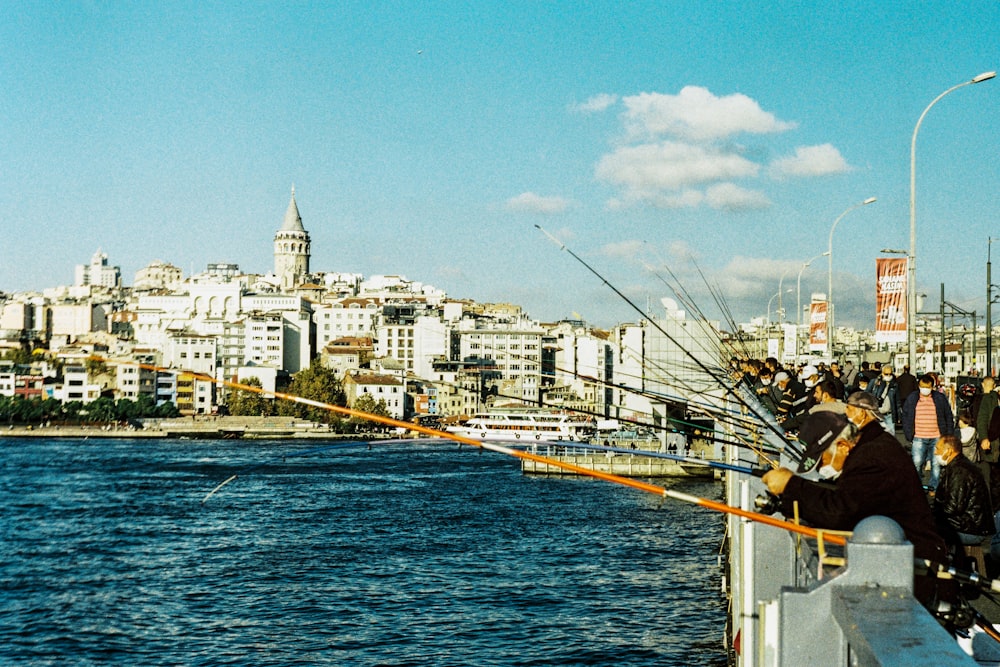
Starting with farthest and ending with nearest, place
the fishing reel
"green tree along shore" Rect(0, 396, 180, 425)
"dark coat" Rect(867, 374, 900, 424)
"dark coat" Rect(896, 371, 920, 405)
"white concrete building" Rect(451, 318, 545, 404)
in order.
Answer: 1. "white concrete building" Rect(451, 318, 545, 404)
2. "green tree along shore" Rect(0, 396, 180, 425)
3. "dark coat" Rect(896, 371, 920, 405)
4. "dark coat" Rect(867, 374, 900, 424)
5. the fishing reel

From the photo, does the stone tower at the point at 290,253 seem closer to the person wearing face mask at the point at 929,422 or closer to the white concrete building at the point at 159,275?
the white concrete building at the point at 159,275

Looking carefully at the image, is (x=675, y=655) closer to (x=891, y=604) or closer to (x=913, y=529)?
(x=913, y=529)

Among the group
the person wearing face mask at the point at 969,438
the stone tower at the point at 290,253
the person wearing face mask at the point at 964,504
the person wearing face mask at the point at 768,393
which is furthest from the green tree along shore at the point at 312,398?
the person wearing face mask at the point at 964,504

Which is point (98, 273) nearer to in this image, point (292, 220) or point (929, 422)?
point (292, 220)

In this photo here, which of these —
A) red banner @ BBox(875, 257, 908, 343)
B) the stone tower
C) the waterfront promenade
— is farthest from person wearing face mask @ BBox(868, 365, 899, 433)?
the stone tower

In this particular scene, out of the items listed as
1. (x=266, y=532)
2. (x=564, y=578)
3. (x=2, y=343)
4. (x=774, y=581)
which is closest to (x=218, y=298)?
(x=2, y=343)

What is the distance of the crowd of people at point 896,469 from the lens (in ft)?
8.32

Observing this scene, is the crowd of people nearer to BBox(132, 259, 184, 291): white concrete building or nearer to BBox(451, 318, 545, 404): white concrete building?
BBox(451, 318, 545, 404): white concrete building

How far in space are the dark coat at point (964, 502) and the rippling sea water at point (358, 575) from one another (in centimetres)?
910

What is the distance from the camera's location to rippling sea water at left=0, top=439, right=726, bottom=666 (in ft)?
46.8

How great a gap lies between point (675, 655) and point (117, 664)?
6.44m

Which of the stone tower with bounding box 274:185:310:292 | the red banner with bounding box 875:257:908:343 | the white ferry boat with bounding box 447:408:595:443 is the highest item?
the stone tower with bounding box 274:185:310:292

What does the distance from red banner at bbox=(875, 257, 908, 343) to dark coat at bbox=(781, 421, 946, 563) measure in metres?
8.88

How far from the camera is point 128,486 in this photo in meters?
34.0
